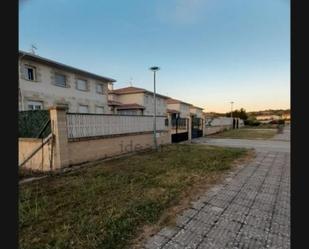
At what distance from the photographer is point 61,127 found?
682cm

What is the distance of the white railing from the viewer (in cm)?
745

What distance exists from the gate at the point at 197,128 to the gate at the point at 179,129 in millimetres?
1239

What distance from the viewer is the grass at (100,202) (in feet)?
9.27

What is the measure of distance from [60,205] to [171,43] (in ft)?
35.2

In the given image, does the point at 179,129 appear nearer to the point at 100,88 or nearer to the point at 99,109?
the point at 99,109

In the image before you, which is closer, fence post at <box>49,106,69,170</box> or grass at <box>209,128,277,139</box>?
fence post at <box>49,106,69,170</box>

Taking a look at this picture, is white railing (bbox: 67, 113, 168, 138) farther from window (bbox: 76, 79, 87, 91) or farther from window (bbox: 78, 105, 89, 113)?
window (bbox: 76, 79, 87, 91)

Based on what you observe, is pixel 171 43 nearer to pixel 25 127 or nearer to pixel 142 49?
pixel 142 49

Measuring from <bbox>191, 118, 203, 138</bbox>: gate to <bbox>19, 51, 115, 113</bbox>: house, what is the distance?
9.54 metres

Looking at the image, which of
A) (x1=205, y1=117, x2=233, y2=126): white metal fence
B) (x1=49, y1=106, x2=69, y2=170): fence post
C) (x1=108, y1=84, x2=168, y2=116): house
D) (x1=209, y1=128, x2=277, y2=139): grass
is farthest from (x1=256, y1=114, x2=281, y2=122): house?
(x1=49, y1=106, x2=69, y2=170): fence post

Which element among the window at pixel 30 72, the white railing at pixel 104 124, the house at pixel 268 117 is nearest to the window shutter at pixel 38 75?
the window at pixel 30 72

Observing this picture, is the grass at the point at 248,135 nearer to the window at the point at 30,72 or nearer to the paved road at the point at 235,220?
the paved road at the point at 235,220

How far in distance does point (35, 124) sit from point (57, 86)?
34.1 ft
